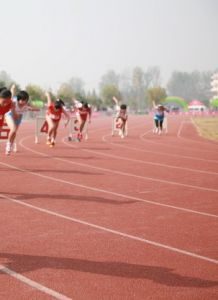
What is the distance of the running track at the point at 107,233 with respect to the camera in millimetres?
A: 3854

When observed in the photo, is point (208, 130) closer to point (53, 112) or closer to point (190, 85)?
point (53, 112)

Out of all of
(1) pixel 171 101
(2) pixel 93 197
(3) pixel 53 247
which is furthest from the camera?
(1) pixel 171 101

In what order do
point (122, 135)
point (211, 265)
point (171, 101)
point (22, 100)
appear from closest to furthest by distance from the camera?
point (211, 265) → point (22, 100) → point (122, 135) → point (171, 101)

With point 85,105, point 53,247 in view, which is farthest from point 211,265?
point 85,105

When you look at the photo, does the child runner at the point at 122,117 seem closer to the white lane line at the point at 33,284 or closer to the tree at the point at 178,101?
the white lane line at the point at 33,284

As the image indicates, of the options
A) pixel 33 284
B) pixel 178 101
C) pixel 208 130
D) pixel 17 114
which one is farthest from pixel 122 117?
pixel 178 101

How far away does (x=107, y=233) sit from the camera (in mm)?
5496

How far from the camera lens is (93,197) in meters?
7.66

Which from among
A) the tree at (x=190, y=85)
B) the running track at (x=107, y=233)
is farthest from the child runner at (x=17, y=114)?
the tree at (x=190, y=85)

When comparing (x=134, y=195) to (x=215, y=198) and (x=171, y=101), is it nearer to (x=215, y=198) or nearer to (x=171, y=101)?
(x=215, y=198)

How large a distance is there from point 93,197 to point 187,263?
11.0 ft

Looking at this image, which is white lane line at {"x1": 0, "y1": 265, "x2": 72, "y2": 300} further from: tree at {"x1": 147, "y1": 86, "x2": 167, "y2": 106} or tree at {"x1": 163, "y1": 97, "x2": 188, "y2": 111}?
tree at {"x1": 147, "y1": 86, "x2": 167, "y2": 106}

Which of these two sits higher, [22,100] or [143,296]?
[22,100]

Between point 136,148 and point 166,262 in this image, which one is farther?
point 136,148
